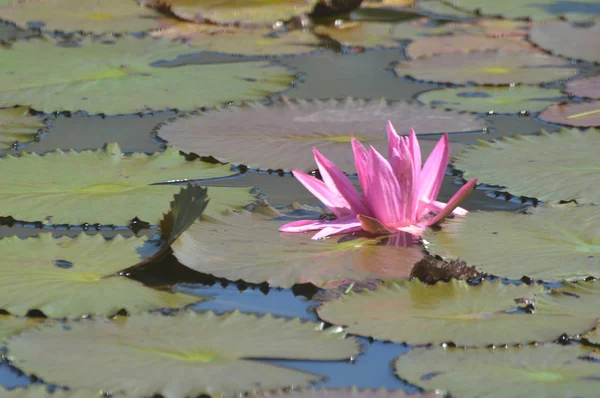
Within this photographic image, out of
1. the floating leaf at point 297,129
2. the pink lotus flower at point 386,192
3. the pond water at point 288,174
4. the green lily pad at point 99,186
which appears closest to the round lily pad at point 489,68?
the pond water at point 288,174

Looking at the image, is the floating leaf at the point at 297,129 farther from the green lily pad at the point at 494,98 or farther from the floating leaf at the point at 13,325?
the floating leaf at the point at 13,325

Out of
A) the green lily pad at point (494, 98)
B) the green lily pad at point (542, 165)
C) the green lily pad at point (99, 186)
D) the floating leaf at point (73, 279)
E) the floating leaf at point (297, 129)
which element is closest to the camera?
the floating leaf at point (73, 279)

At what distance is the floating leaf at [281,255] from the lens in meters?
1.73

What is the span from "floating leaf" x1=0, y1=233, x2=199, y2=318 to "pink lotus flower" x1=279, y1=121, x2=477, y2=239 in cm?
34

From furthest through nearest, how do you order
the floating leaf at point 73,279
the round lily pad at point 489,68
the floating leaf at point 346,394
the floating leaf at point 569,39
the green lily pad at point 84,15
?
1. the green lily pad at point 84,15
2. the floating leaf at point 569,39
3. the round lily pad at point 489,68
4. the floating leaf at point 73,279
5. the floating leaf at point 346,394

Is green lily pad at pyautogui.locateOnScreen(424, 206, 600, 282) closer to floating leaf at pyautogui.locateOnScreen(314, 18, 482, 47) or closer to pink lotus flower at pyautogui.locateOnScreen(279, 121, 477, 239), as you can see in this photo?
pink lotus flower at pyautogui.locateOnScreen(279, 121, 477, 239)

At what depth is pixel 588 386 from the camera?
1340 mm

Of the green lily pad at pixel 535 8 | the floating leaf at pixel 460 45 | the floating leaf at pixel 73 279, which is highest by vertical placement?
the green lily pad at pixel 535 8

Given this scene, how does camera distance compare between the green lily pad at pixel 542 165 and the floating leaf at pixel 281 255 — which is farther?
the green lily pad at pixel 542 165

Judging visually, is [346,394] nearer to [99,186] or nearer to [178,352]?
[178,352]

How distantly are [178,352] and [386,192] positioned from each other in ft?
2.08

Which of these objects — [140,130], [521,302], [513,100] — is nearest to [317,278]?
[521,302]

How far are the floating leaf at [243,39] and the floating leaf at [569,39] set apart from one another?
2.97 ft

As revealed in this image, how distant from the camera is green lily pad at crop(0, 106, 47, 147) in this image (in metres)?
2.66
